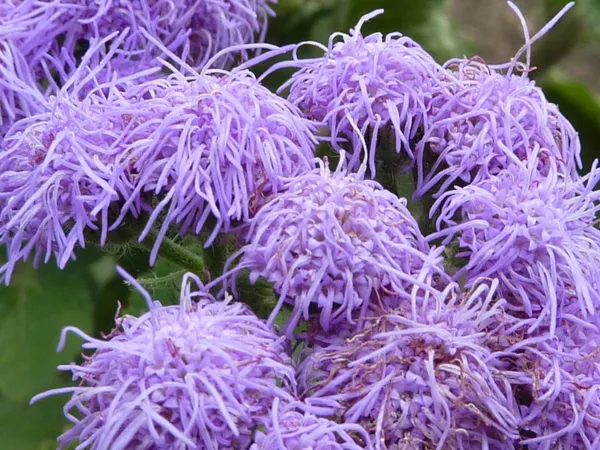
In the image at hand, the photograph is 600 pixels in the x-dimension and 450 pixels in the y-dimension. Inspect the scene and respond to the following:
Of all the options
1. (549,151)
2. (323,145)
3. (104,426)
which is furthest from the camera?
(323,145)

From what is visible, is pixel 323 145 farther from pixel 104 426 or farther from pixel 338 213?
pixel 104 426

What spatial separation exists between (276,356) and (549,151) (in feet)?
1.48

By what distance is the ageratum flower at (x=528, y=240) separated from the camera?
106cm

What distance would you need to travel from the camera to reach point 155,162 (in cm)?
109

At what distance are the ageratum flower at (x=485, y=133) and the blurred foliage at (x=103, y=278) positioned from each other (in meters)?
0.55

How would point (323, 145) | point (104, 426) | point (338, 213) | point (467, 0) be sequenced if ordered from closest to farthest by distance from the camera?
point (104, 426) < point (338, 213) < point (323, 145) < point (467, 0)

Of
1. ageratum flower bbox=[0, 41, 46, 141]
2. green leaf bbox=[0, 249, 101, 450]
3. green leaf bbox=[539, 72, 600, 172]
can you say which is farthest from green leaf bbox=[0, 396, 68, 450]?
green leaf bbox=[539, 72, 600, 172]

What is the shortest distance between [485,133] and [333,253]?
0.93ft

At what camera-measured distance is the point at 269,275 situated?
1.04 metres

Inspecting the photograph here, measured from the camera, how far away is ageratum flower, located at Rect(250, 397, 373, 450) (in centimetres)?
92

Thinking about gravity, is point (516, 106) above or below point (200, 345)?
above

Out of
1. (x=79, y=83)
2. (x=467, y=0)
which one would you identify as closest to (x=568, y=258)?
(x=79, y=83)

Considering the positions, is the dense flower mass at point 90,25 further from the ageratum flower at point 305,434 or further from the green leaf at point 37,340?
the ageratum flower at point 305,434

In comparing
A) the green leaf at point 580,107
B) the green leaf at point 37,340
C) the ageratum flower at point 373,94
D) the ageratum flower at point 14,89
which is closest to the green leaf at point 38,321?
the green leaf at point 37,340
